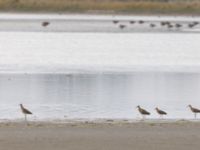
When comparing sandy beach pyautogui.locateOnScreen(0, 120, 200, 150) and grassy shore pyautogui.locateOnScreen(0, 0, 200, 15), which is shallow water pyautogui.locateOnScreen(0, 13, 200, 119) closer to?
sandy beach pyautogui.locateOnScreen(0, 120, 200, 150)

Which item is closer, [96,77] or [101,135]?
[101,135]

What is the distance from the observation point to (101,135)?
1316 cm

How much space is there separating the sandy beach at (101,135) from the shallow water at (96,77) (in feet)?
6.27

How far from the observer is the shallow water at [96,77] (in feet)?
58.5

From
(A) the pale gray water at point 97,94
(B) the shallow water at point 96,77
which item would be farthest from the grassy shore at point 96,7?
(A) the pale gray water at point 97,94

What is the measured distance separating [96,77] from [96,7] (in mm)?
54640

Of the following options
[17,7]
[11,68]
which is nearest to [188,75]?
[11,68]

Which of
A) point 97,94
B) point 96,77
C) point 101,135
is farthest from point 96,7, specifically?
point 101,135

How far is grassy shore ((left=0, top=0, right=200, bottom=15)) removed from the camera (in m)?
75.0

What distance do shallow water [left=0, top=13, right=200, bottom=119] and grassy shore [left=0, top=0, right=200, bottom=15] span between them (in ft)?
108

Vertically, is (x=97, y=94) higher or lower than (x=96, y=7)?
lower

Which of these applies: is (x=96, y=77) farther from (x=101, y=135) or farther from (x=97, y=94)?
(x=101, y=135)

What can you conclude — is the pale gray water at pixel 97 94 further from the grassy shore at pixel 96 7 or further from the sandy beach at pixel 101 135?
the grassy shore at pixel 96 7

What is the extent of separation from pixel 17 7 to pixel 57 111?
58444 millimetres
